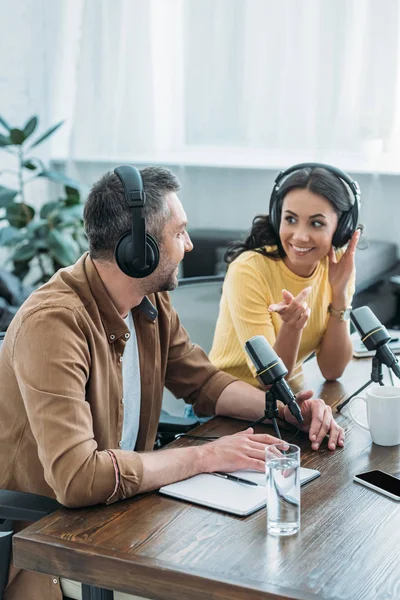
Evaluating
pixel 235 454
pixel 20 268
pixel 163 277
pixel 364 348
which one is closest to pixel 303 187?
pixel 364 348

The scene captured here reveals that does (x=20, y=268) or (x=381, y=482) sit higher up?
(x=381, y=482)

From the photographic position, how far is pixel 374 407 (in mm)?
1568

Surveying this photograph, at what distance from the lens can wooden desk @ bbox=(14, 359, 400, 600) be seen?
1090mm

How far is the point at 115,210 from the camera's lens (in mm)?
1541

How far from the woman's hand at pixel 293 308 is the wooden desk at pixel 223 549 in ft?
1.71

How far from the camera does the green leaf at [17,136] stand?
4176 mm

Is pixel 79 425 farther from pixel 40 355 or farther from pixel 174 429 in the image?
pixel 174 429

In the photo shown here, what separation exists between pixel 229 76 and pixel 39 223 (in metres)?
1.19

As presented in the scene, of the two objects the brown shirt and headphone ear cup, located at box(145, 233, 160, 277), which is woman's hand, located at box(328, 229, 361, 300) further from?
headphone ear cup, located at box(145, 233, 160, 277)

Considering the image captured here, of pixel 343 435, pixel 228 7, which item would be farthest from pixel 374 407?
pixel 228 7

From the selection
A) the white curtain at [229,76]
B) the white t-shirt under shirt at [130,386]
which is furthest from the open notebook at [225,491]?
the white curtain at [229,76]

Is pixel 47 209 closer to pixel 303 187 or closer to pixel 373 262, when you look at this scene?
pixel 373 262

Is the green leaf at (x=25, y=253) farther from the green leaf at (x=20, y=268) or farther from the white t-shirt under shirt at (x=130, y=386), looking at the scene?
the white t-shirt under shirt at (x=130, y=386)

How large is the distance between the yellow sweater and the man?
0.27 metres
